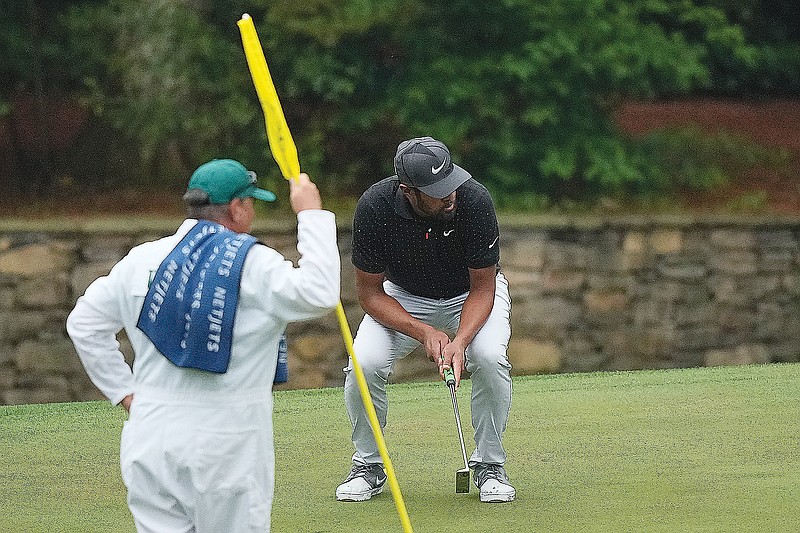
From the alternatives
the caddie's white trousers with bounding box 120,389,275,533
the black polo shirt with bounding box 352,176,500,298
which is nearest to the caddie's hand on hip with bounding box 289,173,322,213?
the caddie's white trousers with bounding box 120,389,275,533

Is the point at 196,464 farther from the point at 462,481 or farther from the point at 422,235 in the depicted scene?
the point at 462,481

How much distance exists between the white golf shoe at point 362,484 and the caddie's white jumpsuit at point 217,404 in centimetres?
188

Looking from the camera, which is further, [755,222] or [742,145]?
[742,145]

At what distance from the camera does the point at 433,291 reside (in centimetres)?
549

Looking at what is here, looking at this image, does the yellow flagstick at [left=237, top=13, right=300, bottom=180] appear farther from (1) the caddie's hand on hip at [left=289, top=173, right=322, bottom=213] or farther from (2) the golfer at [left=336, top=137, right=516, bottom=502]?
(2) the golfer at [left=336, top=137, right=516, bottom=502]

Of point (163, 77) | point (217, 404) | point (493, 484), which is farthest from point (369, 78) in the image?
point (217, 404)

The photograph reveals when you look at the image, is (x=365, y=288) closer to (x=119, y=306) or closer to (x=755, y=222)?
(x=119, y=306)

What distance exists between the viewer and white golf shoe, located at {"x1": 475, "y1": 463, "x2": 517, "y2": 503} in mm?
5277

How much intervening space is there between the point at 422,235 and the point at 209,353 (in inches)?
76.0

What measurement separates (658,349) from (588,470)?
21.4 ft

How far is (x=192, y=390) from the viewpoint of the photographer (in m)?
3.42

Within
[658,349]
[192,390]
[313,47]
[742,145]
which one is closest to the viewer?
[192,390]

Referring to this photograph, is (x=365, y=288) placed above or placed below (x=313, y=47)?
below

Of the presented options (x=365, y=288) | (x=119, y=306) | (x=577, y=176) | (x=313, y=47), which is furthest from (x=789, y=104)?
(x=119, y=306)
